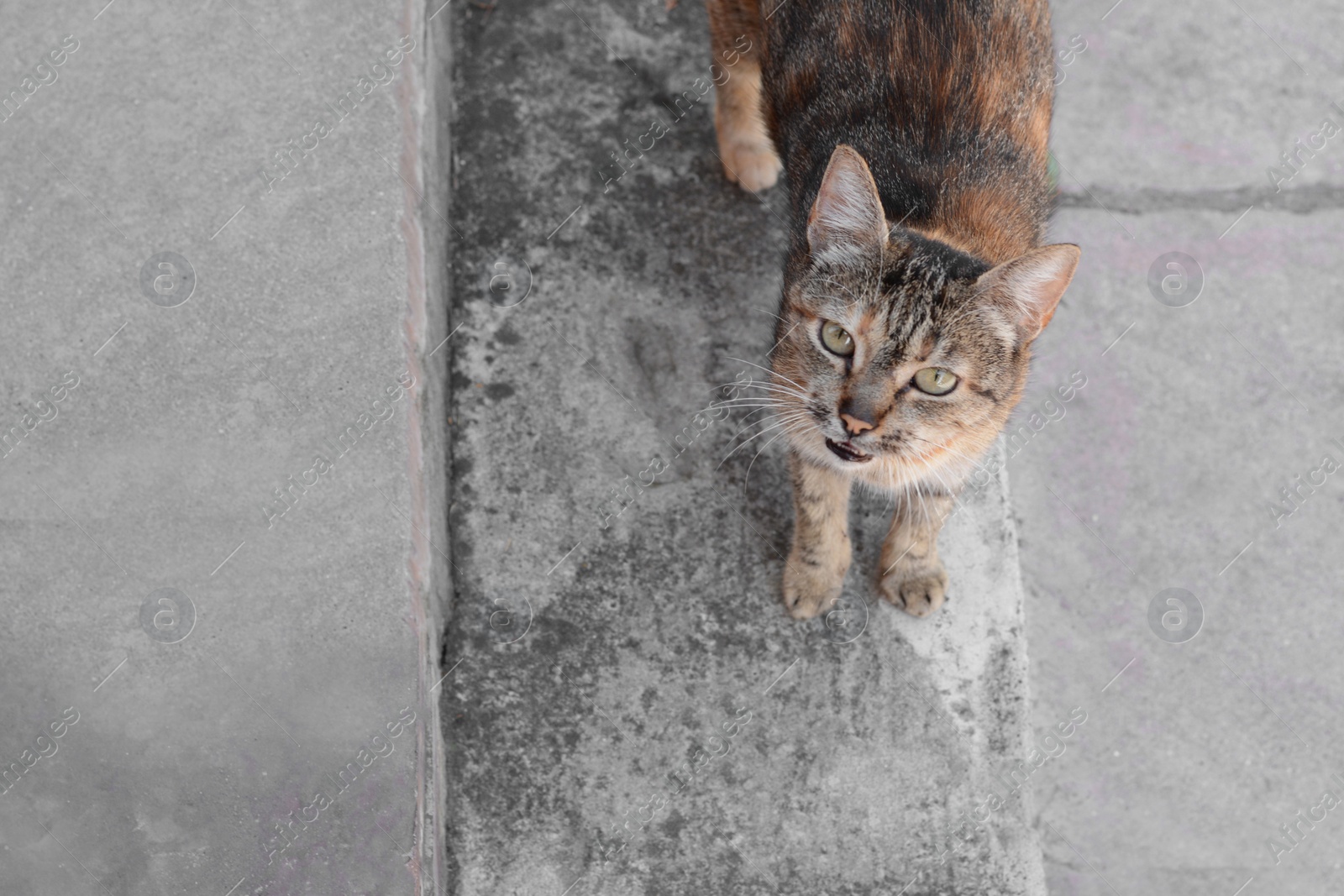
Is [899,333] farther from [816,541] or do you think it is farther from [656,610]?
[656,610]

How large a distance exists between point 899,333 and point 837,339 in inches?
6.8

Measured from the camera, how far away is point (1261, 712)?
11.0 feet

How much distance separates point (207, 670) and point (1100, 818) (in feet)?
8.76

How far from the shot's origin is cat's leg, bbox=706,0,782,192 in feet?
10.9

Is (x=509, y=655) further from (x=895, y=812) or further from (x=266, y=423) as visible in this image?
(x=895, y=812)

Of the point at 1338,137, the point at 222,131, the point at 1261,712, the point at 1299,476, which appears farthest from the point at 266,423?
the point at 1338,137

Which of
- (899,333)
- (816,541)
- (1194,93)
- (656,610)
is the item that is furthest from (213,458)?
(1194,93)

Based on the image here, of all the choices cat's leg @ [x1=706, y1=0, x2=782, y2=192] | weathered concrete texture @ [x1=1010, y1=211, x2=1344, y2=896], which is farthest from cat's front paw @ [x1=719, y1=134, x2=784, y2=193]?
weathered concrete texture @ [x1=1010, y1=211, x2=1344, y2=896]

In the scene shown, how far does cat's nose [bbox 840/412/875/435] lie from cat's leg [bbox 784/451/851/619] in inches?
12.4

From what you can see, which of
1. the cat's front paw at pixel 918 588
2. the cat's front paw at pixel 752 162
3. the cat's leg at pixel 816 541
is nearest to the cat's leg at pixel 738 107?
the cat's front paw at pixel 752 162

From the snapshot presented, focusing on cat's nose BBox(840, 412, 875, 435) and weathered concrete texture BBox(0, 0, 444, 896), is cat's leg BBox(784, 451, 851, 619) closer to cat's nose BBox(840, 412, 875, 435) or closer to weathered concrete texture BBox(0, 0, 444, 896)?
cat's nose BBox(840, 412, 875, 435)

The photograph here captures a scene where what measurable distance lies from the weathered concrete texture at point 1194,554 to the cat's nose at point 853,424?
1343 millimetres

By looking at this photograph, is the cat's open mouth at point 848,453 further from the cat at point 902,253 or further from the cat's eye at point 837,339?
the cat's eye at point 837,339

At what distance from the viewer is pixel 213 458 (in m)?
2.70
